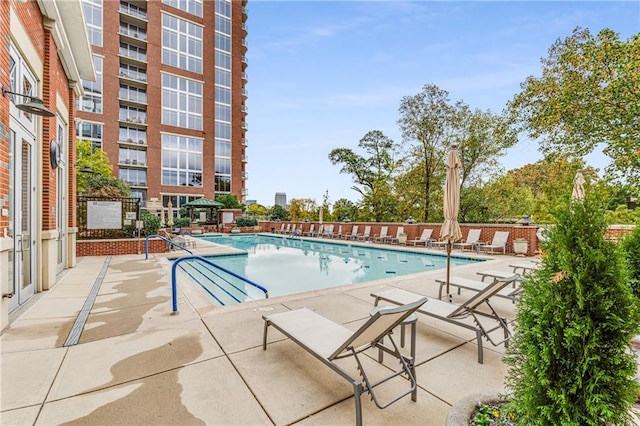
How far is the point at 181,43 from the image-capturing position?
33.7m

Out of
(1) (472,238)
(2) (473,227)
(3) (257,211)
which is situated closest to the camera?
(1) (472,238)

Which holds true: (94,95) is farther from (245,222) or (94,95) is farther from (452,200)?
(452,200)

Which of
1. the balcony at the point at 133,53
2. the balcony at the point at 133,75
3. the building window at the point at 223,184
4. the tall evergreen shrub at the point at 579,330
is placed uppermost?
the balcony at the point at 133,53

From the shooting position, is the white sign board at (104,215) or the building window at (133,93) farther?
the building window at (133,93)

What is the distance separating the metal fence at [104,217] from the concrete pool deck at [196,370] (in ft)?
21.9

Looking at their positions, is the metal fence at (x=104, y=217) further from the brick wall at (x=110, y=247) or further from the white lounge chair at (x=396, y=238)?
the white lounge chair at (x=396, y=238)

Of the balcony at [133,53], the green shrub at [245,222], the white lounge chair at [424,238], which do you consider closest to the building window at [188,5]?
the balcony at [133,53]

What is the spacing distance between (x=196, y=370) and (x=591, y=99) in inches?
436

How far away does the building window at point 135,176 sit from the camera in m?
31.2

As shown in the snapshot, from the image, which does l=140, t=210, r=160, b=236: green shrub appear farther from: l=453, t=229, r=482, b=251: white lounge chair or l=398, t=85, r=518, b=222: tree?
l=398, t=85, r=518, b=222: tree

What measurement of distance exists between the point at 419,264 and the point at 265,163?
41303mm

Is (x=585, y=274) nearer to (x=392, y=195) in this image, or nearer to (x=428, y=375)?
→ (x=428, y=375)

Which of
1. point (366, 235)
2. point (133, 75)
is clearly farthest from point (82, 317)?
point (133, 75)

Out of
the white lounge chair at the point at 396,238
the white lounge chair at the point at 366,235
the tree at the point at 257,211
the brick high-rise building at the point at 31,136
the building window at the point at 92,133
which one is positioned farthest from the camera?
the tree at the point at 257,211
